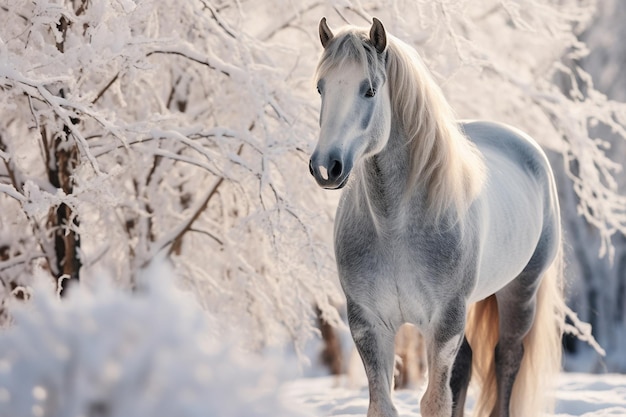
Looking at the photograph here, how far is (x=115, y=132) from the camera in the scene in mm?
4328

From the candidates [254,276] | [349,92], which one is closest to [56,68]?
[349,92]

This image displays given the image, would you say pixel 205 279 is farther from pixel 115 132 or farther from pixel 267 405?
pixel 267 405

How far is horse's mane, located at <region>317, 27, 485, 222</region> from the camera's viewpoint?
322 centimetres

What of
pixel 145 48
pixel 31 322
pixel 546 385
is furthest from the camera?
pixel 145 48

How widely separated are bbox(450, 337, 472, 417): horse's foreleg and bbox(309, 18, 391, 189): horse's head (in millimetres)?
1275

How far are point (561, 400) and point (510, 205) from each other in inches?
85.8

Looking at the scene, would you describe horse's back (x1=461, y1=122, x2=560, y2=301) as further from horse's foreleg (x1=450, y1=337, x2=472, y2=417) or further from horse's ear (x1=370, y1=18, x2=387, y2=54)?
horse's ear (x1=370, y1=18, x2=387, y2=54)

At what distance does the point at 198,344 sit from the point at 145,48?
11.3ft

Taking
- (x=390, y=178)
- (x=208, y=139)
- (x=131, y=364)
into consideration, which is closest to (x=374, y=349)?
(x=390, y=178)

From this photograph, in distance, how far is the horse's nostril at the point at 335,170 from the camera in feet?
9.63

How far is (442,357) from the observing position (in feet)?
11.5

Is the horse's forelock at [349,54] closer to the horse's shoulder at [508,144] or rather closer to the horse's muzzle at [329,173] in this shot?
the horse's muzzle at [329,173]

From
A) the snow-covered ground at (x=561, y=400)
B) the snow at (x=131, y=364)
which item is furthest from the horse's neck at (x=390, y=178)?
the snow-covered ground at (x=561, y=400)

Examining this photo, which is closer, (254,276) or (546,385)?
(546,385)
